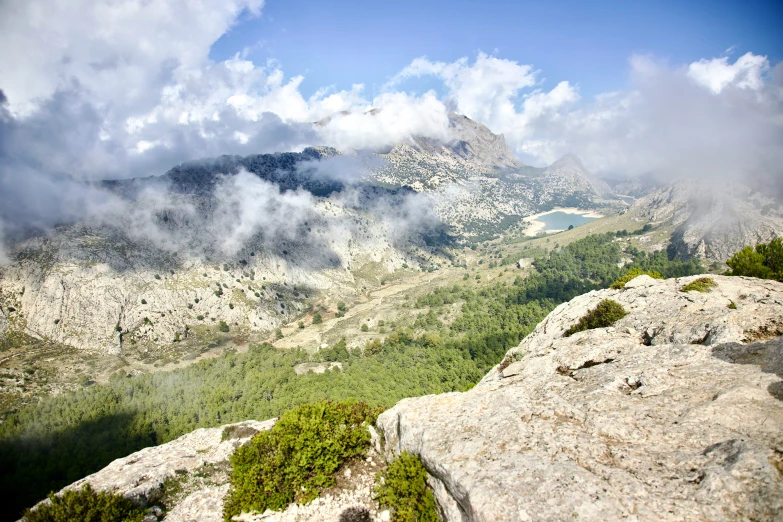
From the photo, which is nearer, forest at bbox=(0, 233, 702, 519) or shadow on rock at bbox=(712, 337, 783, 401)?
shadow on rock at bbox=(712, 337, 783, 401)

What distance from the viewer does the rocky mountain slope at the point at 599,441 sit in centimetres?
1243

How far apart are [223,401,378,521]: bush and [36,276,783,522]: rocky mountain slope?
4.00 feet

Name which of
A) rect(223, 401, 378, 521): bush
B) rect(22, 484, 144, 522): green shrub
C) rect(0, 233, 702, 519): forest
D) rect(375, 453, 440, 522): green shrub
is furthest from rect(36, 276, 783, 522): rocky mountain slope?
rect(0, 233, 702, 519): forest

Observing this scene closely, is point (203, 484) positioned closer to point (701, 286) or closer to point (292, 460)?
point (292, 460)

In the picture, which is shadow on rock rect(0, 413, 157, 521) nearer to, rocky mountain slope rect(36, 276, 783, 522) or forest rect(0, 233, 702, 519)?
forest rect(0, 233, 702, 519)

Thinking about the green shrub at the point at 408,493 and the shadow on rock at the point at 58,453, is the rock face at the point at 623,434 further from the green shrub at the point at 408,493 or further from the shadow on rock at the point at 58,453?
the shadow on rock at the point at 58,453

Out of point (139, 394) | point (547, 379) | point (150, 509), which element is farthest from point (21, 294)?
point (547, 379)

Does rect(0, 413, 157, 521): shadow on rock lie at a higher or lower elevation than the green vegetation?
lower

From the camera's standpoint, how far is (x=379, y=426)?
2458 centimetres

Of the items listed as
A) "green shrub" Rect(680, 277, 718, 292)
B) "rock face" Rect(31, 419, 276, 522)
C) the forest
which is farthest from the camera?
the forest

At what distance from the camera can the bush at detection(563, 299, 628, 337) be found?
38.9 metres

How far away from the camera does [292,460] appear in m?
22.0

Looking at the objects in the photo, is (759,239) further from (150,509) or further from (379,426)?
(150,509)

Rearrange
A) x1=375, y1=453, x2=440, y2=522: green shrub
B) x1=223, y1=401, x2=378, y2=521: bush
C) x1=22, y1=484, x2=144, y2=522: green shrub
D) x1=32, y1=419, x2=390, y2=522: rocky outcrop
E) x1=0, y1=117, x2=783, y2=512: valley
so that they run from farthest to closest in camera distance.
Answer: x1=0, y1=117, x2=783, y2=512: valley → x1=223, y1=401, x2=378, y2=521: bush → x1=32, y1=419, x2=390, y2=522: rocky outcrop → x1=22, y1=484, x2=144, y2=522: green shrub → x1=375, y1=453, x2=440, y2=522: green shrub
